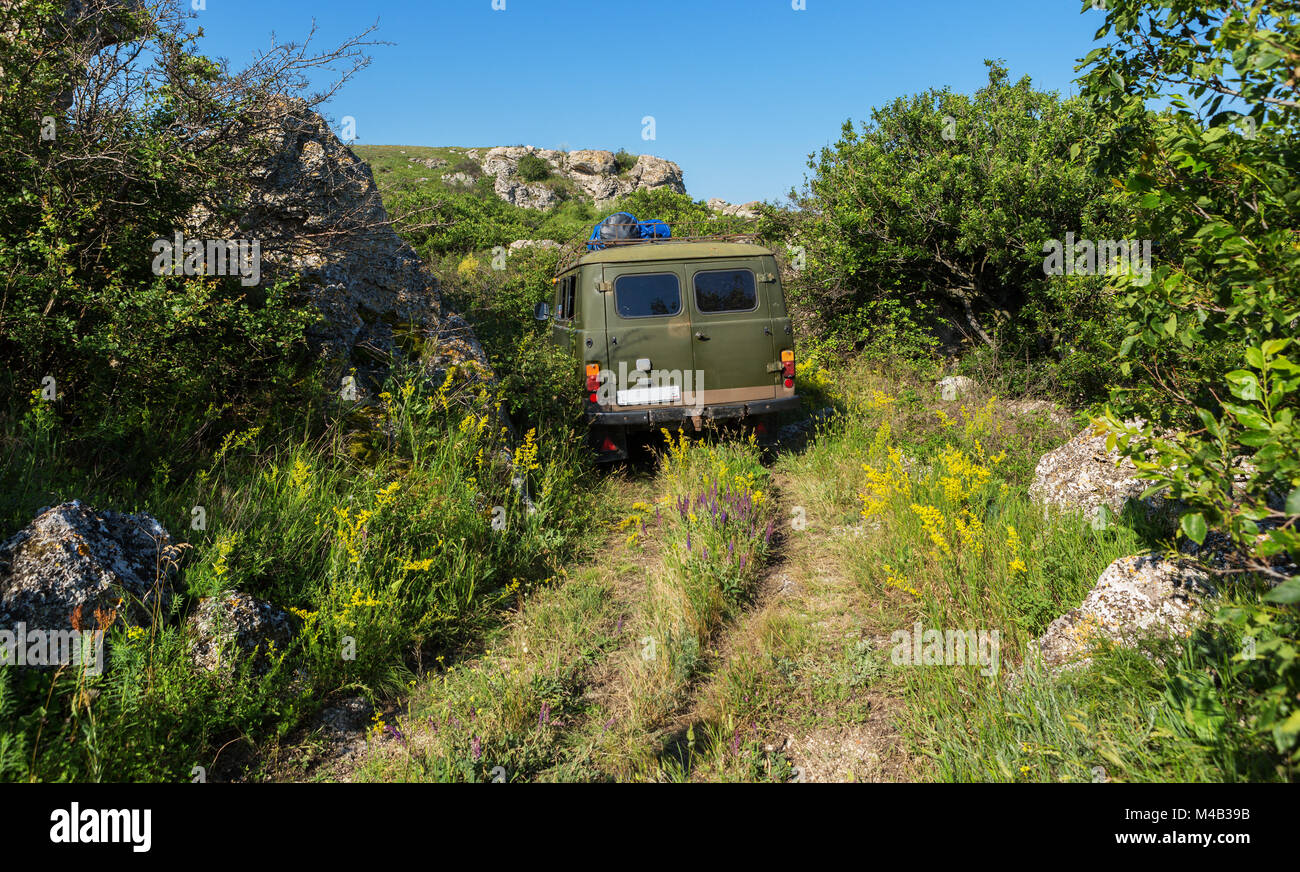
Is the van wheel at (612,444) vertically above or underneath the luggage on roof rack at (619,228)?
underneath

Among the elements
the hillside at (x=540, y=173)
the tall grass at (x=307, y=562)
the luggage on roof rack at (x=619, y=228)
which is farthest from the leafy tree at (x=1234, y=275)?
the hillside at (x=540, y=173)

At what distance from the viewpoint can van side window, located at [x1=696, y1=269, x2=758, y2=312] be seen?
291 inches

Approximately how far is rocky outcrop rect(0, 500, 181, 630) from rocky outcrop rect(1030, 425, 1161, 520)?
521cm

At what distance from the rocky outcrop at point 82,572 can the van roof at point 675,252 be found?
5003 millimetres

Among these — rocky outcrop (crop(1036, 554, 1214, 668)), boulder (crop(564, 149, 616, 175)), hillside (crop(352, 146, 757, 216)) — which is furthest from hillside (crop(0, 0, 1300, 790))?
boulder (crop(564, 149, 616, 175))

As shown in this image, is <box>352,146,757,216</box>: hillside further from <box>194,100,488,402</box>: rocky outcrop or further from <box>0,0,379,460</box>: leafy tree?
<box>0,0,379,460</box>: leafy tree

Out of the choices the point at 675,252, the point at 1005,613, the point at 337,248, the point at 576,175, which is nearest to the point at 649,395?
the point at 675,252

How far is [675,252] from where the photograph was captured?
7.39 m

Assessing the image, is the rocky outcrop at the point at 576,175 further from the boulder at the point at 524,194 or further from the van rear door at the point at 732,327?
the van rear door at the point at 732,327

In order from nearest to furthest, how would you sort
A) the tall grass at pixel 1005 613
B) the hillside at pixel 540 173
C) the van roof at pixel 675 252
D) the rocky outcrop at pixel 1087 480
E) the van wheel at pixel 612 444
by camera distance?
the tall grass at pixel 1005 613 < the rocky outcrop at pixel 1087 480 < the van wheel at pixel 612 444 < the van roof at pixel 675 252 < the hillside at pixel 540 173

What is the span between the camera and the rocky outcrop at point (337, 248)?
5875 millimetres

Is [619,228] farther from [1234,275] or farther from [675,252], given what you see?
[1234,275]
